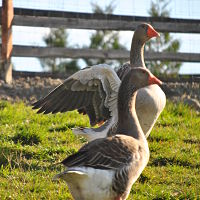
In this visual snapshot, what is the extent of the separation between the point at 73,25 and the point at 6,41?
4.85ft

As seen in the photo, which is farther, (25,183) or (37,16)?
(37,16)

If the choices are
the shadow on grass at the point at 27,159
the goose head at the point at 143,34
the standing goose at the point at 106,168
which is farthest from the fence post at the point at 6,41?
the standing goose at the point at 106,168

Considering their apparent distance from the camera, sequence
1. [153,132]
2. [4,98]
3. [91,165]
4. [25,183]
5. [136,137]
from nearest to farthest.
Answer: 1. [91,165]
2. [136,137]
3. [25,183]
4. [153,132]
5. [4,98]

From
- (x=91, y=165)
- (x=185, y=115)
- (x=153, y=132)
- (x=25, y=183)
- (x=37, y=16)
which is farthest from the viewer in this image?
(x=37, y=16)

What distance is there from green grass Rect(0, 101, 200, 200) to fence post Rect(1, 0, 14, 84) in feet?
6.79

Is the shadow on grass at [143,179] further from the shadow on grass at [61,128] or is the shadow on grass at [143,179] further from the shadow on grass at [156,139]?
the shadow on grass at [61,128]

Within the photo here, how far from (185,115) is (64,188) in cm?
393

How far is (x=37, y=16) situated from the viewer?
12.0 metres

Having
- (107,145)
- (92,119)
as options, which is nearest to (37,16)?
(92,119)

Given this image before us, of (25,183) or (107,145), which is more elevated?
(107,145)

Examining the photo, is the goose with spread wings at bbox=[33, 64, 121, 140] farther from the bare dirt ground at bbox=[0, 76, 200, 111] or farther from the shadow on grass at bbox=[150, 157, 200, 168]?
the bare dirt ground at bbox=[0, 76, 200, 111]

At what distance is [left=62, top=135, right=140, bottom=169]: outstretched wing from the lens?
16.1ft

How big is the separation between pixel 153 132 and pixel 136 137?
2.87 metres

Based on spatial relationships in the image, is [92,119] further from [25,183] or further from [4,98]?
[4,98]
